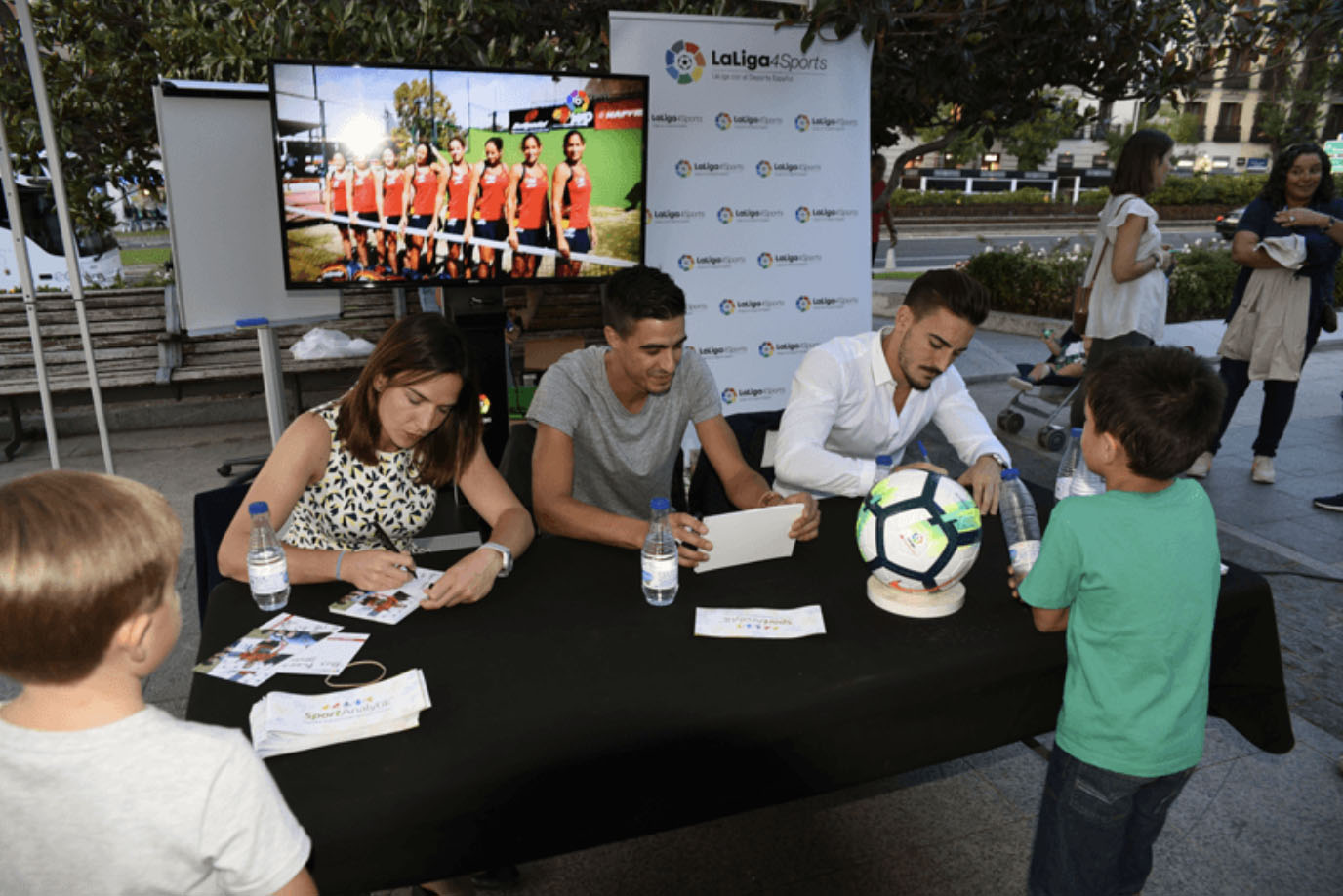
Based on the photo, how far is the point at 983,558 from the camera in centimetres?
216

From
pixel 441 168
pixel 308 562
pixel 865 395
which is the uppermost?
pixel 441 168

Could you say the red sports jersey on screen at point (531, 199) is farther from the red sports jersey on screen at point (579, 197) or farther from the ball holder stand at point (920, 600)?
the ball holder stand at point (920, 600)

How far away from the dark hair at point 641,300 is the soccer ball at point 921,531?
923 millimetres

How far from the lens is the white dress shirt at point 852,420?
2557mm

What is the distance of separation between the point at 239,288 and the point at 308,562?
121 inches

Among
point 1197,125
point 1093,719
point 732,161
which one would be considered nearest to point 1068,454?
point 1093,719

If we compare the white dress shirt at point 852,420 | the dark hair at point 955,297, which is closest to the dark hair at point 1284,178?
the white dress shirt at point 852,420

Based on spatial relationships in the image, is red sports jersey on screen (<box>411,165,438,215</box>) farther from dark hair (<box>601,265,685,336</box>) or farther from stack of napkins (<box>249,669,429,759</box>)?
stack of napkins (<box>249,669,429,759</box>)

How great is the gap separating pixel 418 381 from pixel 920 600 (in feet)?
4.26

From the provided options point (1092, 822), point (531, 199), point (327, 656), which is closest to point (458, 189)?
point (531, 199)

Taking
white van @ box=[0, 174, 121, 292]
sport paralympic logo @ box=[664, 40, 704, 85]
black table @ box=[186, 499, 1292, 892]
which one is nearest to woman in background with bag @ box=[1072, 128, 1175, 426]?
sport paralympic logo @ box=[664, 40, 704, 85]

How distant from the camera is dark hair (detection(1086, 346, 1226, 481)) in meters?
1.52

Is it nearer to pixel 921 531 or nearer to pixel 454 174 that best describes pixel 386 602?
pixel 921 531

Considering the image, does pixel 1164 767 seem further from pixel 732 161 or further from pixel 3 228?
pixel 3 228
